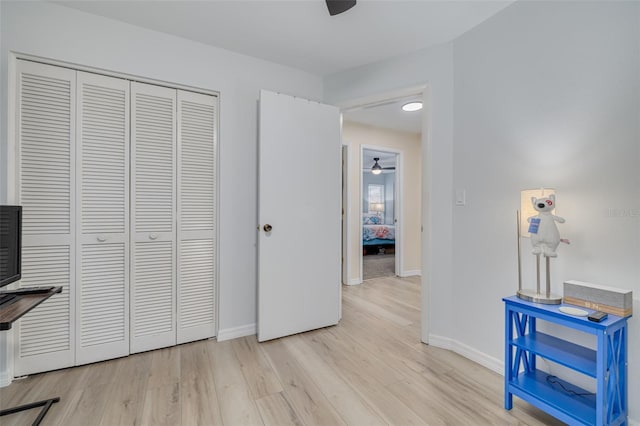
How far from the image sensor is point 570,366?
54.4 inches

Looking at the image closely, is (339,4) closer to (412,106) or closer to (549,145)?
(549,145)

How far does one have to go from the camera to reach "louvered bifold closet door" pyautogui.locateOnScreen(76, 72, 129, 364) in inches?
80.7

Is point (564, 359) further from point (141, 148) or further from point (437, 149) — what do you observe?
point (141, 148)

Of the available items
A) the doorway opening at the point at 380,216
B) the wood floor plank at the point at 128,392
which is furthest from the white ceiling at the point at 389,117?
the wood floor plank at the point at 128,392

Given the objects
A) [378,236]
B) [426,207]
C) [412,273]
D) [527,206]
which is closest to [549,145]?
[527,206]

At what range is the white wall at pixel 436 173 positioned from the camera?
2348 millimetres

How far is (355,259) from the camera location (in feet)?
14.5

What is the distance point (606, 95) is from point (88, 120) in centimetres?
316

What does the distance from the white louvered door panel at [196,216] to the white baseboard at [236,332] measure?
0.31ft

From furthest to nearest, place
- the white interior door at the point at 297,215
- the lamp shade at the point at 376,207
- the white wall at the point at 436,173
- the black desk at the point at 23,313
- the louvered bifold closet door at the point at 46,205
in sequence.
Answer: the lamp shade at the point at 376,207, the white interior door at the point at 297,215, the white wall at the point at 436,173, the louvered bifold closet door at the point at 46,205, the black desk at the point at 23,313

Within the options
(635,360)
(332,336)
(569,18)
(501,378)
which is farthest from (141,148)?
(635,360)

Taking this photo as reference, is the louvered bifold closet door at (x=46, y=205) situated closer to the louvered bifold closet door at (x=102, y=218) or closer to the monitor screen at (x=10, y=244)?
the louvered bifold closet door at (x=102, y=218)

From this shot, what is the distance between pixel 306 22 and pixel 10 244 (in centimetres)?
226

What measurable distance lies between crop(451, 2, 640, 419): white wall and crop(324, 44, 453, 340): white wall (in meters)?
0.08
